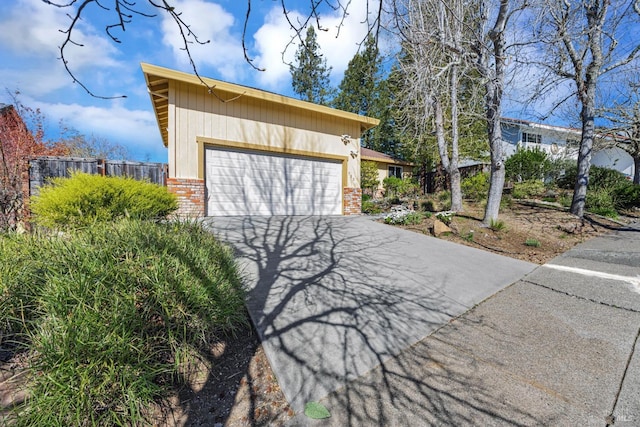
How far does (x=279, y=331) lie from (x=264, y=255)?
7.17 feet

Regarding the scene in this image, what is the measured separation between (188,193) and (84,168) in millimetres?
2743

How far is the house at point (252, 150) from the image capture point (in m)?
6.93

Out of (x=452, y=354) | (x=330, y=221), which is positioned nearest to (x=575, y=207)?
(x=330, y=221)

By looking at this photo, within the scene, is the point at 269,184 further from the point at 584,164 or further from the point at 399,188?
the point at 399,188

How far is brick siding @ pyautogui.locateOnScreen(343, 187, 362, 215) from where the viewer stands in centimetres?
963

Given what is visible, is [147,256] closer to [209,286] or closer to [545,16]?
[209,286]

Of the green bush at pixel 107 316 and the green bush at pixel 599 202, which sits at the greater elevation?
the green bush at pixel 599 202

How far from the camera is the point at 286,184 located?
8.55 meters

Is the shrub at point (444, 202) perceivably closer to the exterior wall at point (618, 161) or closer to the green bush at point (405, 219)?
the green bush at point (405, 219)

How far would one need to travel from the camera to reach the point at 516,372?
79.6 inches

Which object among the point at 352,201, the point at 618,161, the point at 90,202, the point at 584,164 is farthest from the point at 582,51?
the point at 618,161

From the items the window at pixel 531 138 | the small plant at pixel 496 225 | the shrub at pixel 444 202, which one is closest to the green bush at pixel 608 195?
the shrub at pixel 444 202

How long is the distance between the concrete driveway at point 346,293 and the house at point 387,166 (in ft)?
40.8

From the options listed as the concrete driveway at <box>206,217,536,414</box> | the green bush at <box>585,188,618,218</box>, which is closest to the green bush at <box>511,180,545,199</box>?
the green bush at <box>585,188,618,218</box>
